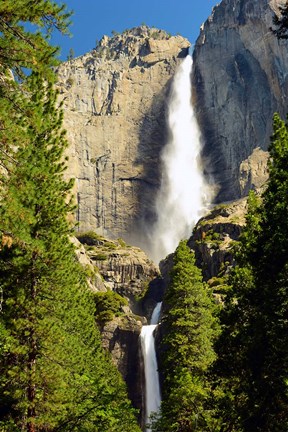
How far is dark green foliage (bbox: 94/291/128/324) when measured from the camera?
50.6m

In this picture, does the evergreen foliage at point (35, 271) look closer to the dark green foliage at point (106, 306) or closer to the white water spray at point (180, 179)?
the dark green foliage at point (106, 306)

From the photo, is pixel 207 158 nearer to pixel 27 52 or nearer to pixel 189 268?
→ pixel 189 268

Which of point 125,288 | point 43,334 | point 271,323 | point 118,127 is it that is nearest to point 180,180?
point 118,127

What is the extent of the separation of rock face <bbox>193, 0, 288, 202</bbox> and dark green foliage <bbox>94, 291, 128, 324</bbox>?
48.5 meters

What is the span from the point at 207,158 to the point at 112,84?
3188 cm

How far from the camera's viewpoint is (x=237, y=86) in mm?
108938

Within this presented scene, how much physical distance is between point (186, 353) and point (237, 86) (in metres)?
93.7

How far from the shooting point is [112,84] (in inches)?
4683

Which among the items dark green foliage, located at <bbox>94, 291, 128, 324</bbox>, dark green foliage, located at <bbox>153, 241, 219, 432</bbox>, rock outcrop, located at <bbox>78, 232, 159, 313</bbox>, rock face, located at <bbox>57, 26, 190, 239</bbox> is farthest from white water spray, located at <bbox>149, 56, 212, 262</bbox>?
dark green foliage, located at <bbox>153, 241, 219, 432</bbox>

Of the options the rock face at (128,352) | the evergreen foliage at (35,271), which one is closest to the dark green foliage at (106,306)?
the rock face at (128,352)

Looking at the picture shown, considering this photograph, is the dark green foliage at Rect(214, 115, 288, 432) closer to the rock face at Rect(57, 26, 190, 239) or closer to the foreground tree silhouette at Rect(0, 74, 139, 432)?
the foreground tree silhouette at Rect(0, 74, 139, 432)

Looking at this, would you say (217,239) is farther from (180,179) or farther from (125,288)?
(180,179)

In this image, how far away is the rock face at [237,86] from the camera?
9844cm

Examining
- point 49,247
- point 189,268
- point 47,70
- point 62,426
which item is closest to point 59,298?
point 49,247
